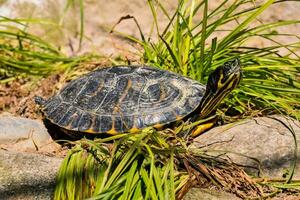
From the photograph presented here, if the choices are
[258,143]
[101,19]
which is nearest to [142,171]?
[258,143]

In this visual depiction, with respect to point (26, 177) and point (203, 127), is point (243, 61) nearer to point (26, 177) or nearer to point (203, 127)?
point (203, 127)

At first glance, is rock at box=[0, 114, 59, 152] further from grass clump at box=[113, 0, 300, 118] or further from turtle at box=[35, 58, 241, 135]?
grass clump at box=[113, 0, 300, 118]

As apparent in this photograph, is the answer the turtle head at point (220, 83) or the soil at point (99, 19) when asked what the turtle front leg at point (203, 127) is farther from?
the soil at point (99, 19)

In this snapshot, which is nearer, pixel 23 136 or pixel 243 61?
pixel 23 136

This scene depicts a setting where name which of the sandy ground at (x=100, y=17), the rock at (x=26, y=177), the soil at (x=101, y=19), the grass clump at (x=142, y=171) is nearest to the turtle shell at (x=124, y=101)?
the grass clump at (x=142, y=171)

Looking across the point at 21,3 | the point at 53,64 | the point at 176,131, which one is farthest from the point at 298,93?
the point at 21,3
